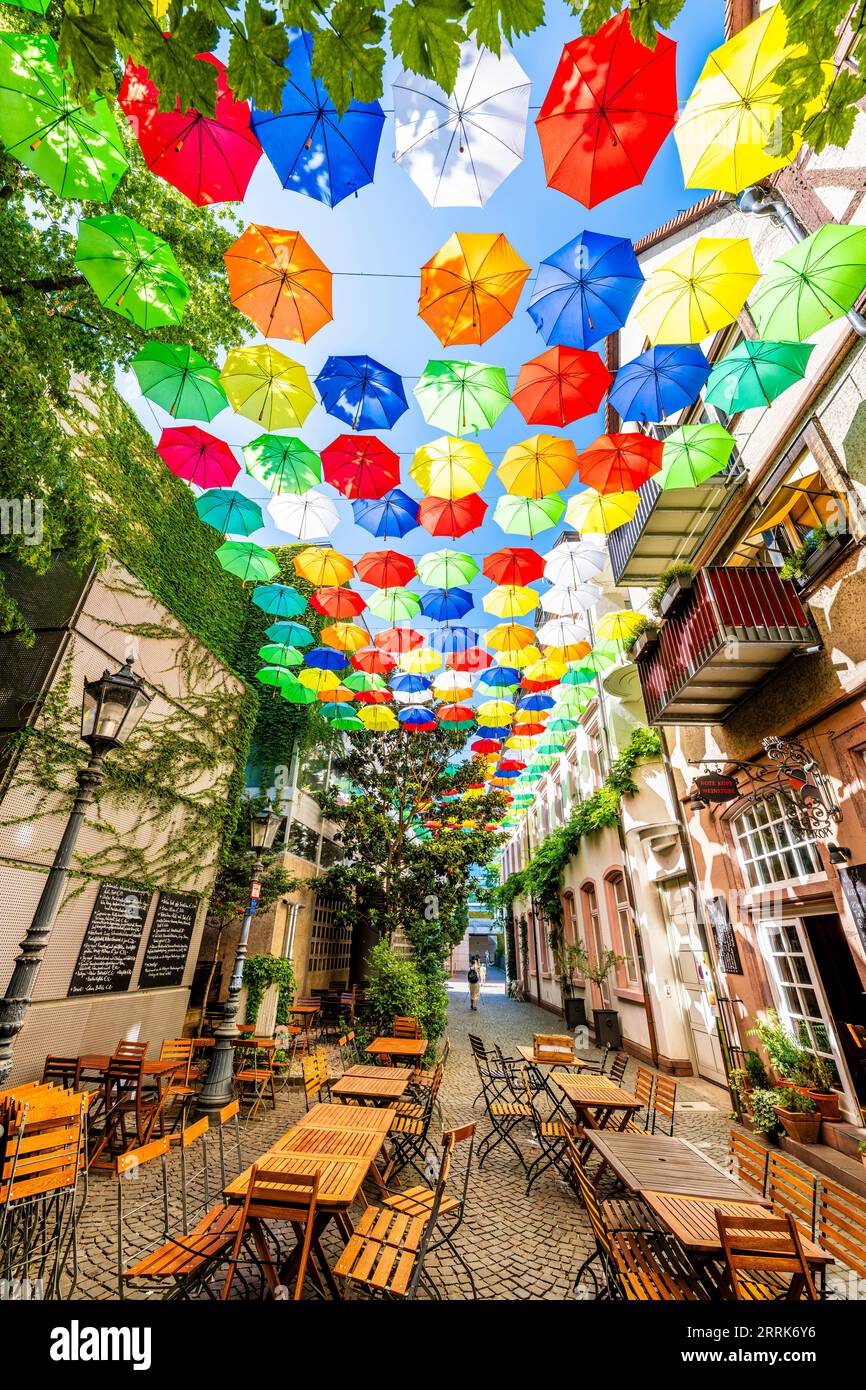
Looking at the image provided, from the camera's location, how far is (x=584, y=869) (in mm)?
14562

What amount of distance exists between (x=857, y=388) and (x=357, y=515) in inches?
230

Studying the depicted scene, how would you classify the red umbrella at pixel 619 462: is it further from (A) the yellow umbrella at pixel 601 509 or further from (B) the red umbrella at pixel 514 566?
(B) the red umbrella at pixel 514 566

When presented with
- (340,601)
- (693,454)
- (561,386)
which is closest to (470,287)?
→ (561,386)

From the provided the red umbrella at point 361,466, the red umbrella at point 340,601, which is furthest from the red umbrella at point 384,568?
the red umbrella at point 361,466

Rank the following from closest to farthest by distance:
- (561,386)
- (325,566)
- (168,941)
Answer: (561,386)
(325,566)
(168,941)

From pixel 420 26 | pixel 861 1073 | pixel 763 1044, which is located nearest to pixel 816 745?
pixel 861 1073

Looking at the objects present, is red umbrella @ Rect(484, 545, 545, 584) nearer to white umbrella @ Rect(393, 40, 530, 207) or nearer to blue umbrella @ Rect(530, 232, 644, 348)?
blue umbrella @ Rect(530, 232, 644, 348)

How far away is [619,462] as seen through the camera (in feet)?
21.2

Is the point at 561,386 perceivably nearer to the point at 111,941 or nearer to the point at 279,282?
the point at 279,282

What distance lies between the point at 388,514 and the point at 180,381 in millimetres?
2883

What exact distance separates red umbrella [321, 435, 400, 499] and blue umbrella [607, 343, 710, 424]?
255cm

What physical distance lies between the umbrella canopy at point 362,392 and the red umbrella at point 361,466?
20cm

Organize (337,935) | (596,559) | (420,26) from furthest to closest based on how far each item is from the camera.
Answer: (337,935) → (596,559) → (420,26)
